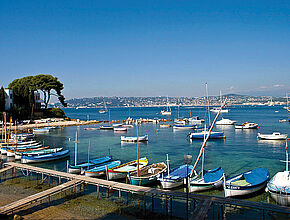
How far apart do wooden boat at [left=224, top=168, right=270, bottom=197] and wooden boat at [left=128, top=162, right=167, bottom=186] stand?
19.6 feet

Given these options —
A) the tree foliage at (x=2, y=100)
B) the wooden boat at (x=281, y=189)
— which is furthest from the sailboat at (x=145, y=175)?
the tree foliage at (x=2, y=100)

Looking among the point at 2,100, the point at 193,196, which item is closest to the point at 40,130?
the point at 2,100

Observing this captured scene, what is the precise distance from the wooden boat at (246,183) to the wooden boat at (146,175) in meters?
5.97

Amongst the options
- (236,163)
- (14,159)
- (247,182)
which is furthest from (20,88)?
(247,182)

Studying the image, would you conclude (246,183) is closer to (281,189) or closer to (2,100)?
(281,189)

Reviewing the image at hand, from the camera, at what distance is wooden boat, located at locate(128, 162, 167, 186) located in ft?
65.2

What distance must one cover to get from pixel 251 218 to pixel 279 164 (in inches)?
606

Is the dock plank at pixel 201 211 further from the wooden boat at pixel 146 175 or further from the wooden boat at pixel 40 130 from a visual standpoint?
the wooden boat at pixel 40 130

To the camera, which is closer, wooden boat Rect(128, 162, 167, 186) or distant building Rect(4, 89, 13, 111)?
wooden boat Rect(128, 162, 167, 186)

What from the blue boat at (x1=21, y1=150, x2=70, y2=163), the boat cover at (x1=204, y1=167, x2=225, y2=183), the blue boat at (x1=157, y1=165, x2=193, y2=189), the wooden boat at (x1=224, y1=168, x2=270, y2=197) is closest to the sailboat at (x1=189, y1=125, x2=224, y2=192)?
the boat cover at (x1=204, y1=167, x2=225, y2=183)

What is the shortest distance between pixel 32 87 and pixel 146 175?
228ft

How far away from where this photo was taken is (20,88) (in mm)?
75688

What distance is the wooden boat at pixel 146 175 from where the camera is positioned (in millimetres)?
19875

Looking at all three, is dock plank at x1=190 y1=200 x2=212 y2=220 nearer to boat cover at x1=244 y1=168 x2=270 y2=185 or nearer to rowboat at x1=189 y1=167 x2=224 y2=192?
rowboat at x1=189 y1=167 x2=224 y2=192
